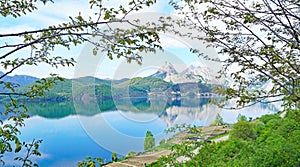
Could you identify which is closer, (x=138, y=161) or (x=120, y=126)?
(x=138, y=161)

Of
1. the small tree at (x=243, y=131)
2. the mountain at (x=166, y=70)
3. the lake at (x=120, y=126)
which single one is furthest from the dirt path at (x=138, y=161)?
the mountain at (x=166, y=70)

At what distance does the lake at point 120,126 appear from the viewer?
814cm

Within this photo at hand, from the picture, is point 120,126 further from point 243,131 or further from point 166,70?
point 166,70

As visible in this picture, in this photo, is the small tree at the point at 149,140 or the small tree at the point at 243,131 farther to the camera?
the small tree at the point at 149,140

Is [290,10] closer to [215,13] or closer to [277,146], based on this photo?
[215,13]

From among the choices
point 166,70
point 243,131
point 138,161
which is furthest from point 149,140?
point 166,70

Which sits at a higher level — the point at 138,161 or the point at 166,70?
the point at 166,70

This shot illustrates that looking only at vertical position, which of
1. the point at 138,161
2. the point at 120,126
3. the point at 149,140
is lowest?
the point at 138,161

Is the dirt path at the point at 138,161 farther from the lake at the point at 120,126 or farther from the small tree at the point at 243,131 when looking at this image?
the small tree at the point at 243,131

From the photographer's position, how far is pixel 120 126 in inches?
478

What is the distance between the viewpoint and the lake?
321 inches

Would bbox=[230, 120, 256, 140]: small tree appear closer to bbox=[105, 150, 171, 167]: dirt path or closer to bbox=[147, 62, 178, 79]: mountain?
bbox=[105, 150, 171, 167]: dirt path

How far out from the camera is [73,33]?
111 cm

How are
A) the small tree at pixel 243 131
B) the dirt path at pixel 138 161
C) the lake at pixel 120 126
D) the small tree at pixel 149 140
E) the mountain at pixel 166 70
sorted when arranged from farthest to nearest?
the small tree at pixel 149 140 < the dirt path at pixel 138 161 < the small tree at pixel 243 131 < the lake at pixel 120 126 < the mountain at pixel 166 70
